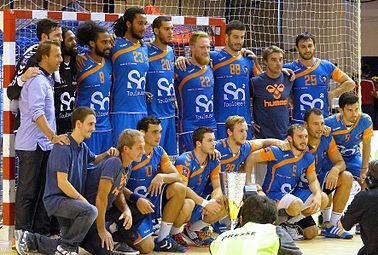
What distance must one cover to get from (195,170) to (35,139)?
1441 mm

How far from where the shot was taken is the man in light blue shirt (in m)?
6.61

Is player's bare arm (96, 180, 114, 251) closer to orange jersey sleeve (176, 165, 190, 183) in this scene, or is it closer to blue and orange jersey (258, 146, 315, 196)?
orange jersey sleeve (176, 165, 190, 183)

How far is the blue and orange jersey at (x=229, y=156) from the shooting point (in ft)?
25.0

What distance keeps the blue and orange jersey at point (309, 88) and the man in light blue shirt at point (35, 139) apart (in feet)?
8.61

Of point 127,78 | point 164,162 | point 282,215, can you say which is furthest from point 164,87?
point 282,215

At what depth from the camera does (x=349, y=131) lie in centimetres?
811

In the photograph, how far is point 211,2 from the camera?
12.4 m

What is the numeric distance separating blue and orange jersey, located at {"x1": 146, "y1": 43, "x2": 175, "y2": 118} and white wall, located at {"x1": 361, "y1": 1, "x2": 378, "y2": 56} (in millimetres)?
11408

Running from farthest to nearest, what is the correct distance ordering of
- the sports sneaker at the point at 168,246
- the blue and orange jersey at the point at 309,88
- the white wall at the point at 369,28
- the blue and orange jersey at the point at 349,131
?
the white wall at the point at 369,28, the blue and orange jersey at the point at 309,88, the blue and orange jersey at the point at 349,131, the sports sneaker at the point at 168,246

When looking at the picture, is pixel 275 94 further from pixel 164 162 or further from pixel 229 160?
pixel 164 162

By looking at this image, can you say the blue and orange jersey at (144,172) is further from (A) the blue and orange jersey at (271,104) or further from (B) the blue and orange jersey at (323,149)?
(B) the blue and orange jersey at (323,149)

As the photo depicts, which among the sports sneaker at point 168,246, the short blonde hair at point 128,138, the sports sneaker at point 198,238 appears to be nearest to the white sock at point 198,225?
the sports sneaker at point 198,238

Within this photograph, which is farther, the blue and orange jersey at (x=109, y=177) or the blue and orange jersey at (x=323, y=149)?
the blue and orange jersey at (x=323, y=149)

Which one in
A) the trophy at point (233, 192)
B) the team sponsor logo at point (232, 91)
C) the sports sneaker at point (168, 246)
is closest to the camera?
the trophy at point (233, 192)
